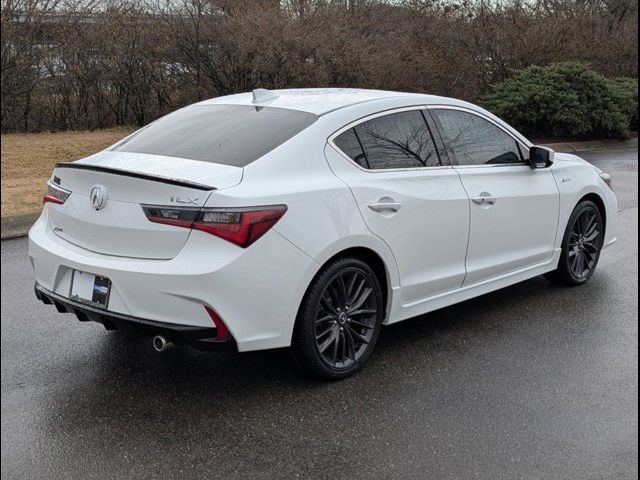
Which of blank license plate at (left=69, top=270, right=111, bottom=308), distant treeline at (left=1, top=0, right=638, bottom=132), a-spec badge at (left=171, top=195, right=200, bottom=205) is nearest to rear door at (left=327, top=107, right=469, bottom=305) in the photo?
a-spec badge at (left=171, top=195, right=200, bottom=205)

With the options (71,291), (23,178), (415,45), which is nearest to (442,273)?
(71,291)

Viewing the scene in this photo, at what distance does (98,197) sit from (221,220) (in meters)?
0.74

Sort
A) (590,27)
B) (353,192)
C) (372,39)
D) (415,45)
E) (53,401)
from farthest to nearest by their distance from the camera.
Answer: (590,27) → (415,45) → (372,39) → (353,192) → (53,401)

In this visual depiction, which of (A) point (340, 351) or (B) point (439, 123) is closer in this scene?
(A) point (340, 351)

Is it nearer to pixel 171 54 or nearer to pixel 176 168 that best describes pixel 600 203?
pixel 176 168

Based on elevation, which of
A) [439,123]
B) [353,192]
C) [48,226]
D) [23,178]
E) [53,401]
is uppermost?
[439,123]

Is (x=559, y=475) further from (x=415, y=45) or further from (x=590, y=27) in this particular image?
(x=590, y=27)

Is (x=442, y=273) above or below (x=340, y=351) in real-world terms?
above

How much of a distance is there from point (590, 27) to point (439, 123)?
1980 cm

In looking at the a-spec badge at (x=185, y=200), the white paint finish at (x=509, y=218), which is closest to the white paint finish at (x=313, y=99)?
the white paint finish at (x=509, y=218)

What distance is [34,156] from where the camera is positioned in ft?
40.4

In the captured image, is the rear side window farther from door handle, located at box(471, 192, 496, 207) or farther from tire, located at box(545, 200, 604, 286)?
tire, located at box(545, 200, 604, 286)

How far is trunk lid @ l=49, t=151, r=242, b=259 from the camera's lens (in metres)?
3.89

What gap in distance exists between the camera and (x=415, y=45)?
19.1m
